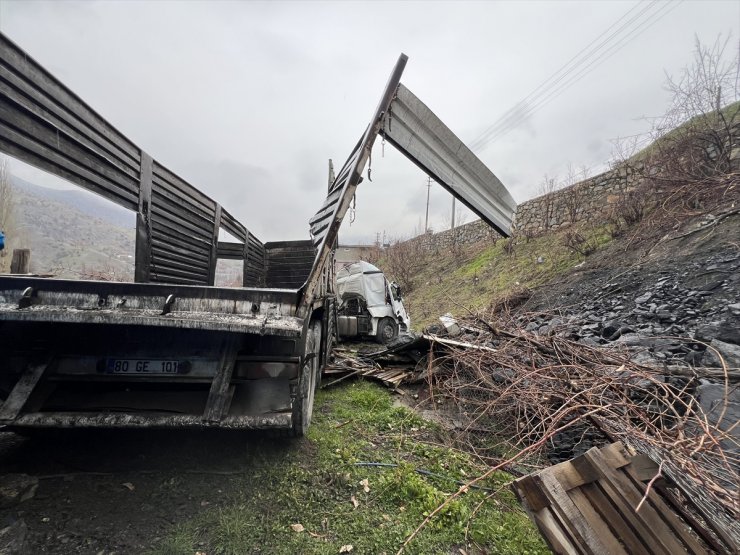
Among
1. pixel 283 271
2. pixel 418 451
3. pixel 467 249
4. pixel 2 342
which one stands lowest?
pixel 418 451

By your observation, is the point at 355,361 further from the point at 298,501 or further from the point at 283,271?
the point at 298,501

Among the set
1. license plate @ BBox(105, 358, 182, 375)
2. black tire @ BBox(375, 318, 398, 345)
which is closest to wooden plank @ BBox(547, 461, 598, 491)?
license plate @ BBox(105, 358, 182, 375)

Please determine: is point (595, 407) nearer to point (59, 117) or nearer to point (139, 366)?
point (139, 366)

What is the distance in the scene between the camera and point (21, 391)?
6.72ft

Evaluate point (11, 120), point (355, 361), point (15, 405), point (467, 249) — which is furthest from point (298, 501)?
point (467, 249)

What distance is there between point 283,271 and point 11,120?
15.3 ft

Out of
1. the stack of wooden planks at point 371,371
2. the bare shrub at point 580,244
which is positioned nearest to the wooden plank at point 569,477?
the stack of wooden planks at point 371,371

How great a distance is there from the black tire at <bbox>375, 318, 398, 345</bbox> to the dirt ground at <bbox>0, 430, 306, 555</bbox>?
6300 millimetres

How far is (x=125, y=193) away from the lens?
3.12 metres

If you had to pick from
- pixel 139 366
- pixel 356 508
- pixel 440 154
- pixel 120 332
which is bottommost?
pixel 356 508

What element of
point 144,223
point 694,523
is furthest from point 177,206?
point 694,523

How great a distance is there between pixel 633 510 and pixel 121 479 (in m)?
2.94

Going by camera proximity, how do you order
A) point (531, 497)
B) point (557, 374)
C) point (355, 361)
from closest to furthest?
point (531, 497) → point (557, 374) → point (355, 361)

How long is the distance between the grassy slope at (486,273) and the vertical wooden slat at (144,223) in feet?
20.2
